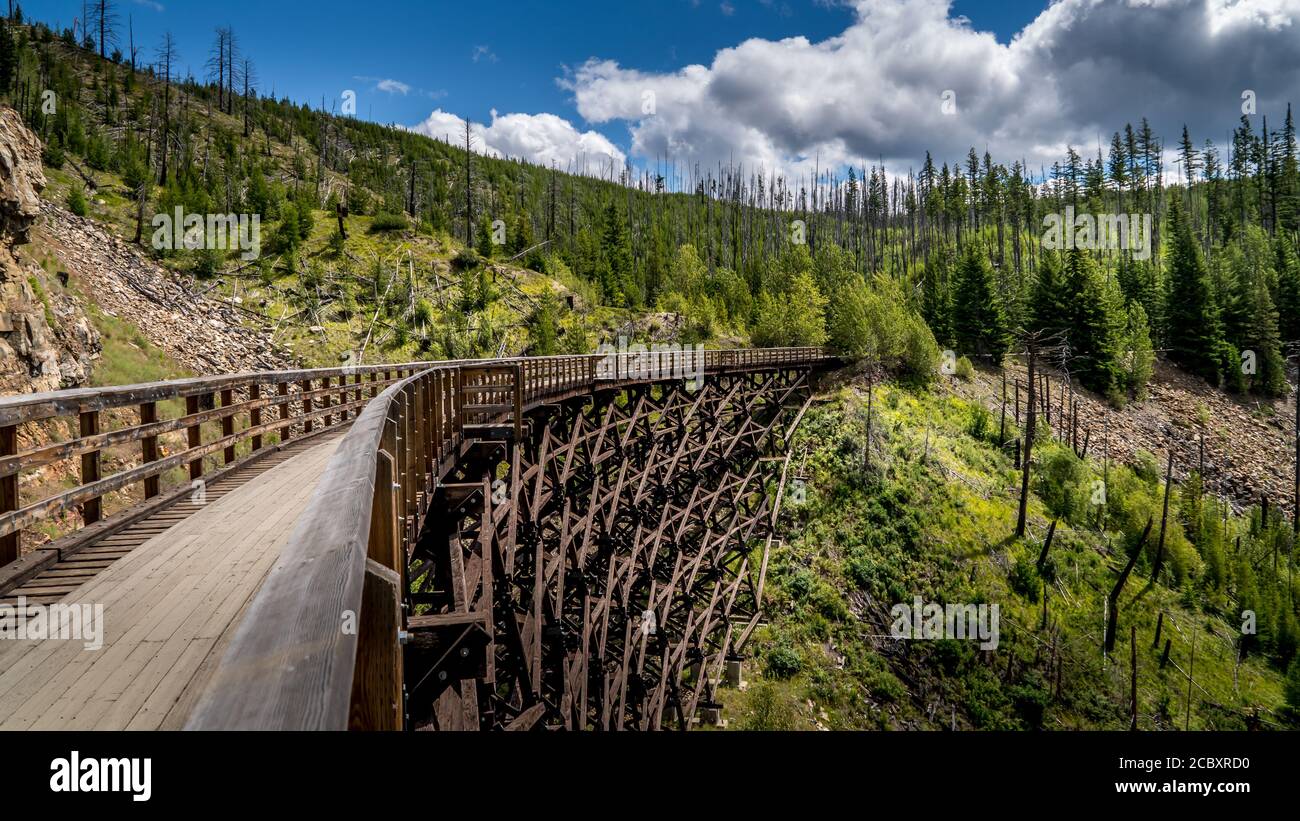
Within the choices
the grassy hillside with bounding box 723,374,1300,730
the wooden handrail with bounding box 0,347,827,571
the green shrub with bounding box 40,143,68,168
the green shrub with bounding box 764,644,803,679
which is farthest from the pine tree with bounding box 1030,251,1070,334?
the green shrub with bounding box 40,143,68,168

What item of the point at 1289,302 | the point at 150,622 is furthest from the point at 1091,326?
the point at 150,622

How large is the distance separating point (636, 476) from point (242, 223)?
4124 centimetres

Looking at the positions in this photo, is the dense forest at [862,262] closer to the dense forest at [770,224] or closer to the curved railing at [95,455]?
the dense forest at [770,224]

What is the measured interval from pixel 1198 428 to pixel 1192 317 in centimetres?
1181

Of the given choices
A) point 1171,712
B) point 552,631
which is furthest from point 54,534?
point 1171,712

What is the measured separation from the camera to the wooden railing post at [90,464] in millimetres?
4535

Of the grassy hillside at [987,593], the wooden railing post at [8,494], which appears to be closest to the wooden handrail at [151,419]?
the wooden railing post at [8,494]

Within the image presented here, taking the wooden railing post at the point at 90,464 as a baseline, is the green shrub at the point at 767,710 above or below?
below

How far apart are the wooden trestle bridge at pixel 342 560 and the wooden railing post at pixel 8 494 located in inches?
0.7

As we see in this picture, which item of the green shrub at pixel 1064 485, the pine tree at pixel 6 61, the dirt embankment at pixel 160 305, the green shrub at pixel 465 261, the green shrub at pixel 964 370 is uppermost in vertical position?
the pine tree at pixel 6 61

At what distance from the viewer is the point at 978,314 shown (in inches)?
1715

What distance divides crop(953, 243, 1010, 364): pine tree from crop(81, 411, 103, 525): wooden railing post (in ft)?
158

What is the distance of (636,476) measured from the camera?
14938 mm
